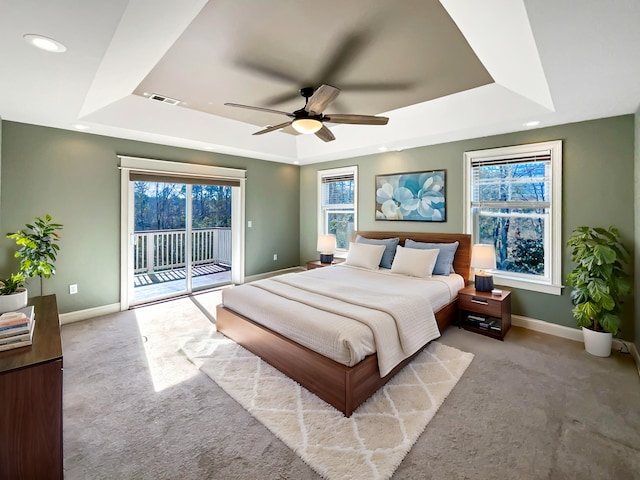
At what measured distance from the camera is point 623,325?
121 inches

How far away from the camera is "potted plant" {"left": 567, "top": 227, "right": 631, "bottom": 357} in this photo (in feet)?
9.16

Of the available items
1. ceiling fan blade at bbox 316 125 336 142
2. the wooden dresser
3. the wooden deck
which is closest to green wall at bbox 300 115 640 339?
ceiling fan blade at bbox 316 125 336 142

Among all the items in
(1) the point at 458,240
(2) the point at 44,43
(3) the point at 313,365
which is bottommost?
(3) the point at 313,365

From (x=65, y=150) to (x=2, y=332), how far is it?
Result: 306cm

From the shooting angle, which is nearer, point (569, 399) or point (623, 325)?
point (569, 399)

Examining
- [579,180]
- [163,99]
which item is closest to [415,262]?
[579,180]

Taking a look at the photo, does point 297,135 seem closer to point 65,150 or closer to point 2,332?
point 65,150

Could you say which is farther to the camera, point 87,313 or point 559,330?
point 87,313

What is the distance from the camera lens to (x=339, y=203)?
229 inches

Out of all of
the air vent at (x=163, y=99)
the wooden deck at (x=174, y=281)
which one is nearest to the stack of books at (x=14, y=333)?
the air vent at (x=163, y=99)

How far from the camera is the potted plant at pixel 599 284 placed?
9.16ft

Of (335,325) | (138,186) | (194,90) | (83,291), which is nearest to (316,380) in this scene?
(335,325)

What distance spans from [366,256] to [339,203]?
5.60 feet

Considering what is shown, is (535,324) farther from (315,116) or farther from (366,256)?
(315,116)
